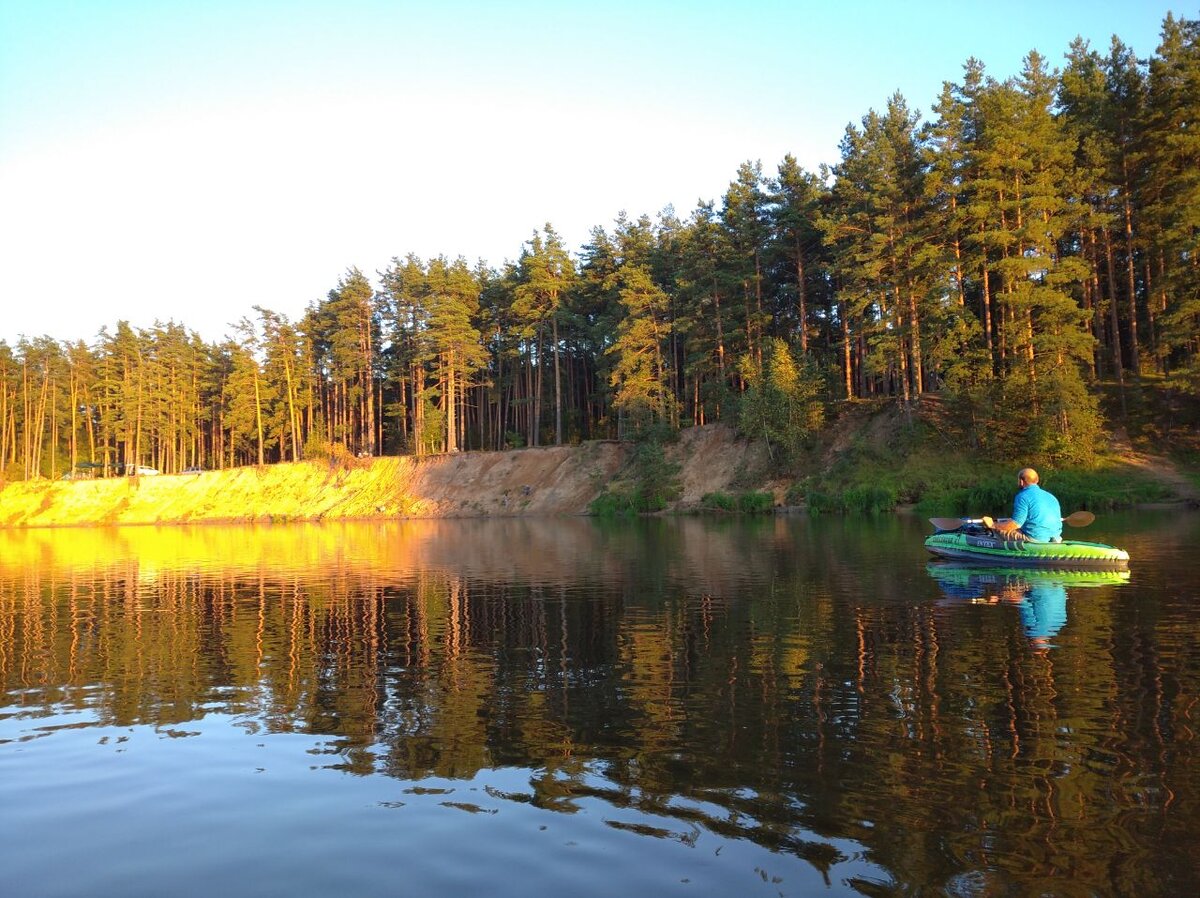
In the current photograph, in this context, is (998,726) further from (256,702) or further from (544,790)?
(256,702)

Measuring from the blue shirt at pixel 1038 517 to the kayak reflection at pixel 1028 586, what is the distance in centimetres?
99

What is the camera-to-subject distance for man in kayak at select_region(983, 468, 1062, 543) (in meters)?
22.1

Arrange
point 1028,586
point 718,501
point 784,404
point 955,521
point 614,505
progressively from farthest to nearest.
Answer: point 614,505 → point 718,501 → point 784,404 → point 955,521 → point 1028,586

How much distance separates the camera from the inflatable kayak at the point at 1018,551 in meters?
20.8

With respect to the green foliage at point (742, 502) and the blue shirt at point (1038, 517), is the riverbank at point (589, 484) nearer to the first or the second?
the green foliage at point (742, 502)

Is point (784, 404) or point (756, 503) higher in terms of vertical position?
point (784, 404)

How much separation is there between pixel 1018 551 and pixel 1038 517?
1.05 metres

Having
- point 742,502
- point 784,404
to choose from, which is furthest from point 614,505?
point 784,404

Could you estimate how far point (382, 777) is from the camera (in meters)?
8.19

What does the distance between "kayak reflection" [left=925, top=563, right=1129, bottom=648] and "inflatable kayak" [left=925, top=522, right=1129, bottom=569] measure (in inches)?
9.4

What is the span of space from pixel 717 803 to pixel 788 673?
4.79 m

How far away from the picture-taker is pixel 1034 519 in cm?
2211

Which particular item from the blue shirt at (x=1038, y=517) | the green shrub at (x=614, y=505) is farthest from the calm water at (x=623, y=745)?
the green shrub at (x=614, y=505)

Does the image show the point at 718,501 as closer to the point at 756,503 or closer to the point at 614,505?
the point at 756,503
